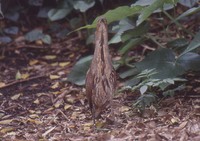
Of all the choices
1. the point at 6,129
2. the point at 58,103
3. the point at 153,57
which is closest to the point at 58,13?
the point at 58,103

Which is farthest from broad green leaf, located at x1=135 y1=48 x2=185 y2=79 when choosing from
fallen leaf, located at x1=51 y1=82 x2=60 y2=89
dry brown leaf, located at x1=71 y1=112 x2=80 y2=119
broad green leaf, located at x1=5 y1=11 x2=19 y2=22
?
broad green leaf, located at x1=5 y1=11 x2=19 y2=22

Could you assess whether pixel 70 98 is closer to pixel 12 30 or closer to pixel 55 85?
pixel 55 85

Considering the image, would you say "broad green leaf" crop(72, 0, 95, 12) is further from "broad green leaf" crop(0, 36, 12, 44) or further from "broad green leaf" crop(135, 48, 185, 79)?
"broad green leaf" crop(135, 48, 185, 79)

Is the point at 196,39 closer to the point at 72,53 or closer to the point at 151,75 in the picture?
the point at 151,75

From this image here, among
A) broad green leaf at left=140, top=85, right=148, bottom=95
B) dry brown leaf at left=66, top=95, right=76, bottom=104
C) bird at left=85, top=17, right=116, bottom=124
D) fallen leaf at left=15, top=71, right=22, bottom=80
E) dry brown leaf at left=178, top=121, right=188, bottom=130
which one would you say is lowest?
dry brown leaf at left=178, top=121, right=188, bottom=130

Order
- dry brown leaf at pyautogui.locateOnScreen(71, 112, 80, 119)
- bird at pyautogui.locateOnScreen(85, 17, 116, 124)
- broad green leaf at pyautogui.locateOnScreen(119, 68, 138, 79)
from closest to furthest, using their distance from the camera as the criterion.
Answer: bird at pyautogui.locateOnScreen(85, 17, 116, 124) < dry brown leaf at pyautogui.locateOnScreen(71, 112, 80, 119) < broad green leaf at pyautogui.locateOnScreen(119, 68, 138, 79)

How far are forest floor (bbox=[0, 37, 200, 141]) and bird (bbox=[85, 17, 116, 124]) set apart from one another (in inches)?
6.1

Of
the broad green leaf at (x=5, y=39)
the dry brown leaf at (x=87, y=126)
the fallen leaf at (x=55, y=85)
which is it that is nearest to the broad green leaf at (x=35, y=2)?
the broad green leaf at (x=5, y=39)

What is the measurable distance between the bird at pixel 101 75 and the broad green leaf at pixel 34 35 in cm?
164

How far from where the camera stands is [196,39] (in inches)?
97.3

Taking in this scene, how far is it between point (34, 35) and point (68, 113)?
1.37 m

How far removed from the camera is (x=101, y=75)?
2367 millimetres

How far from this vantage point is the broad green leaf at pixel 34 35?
3.96 m

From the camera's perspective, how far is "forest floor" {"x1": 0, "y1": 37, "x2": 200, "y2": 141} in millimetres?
2389
